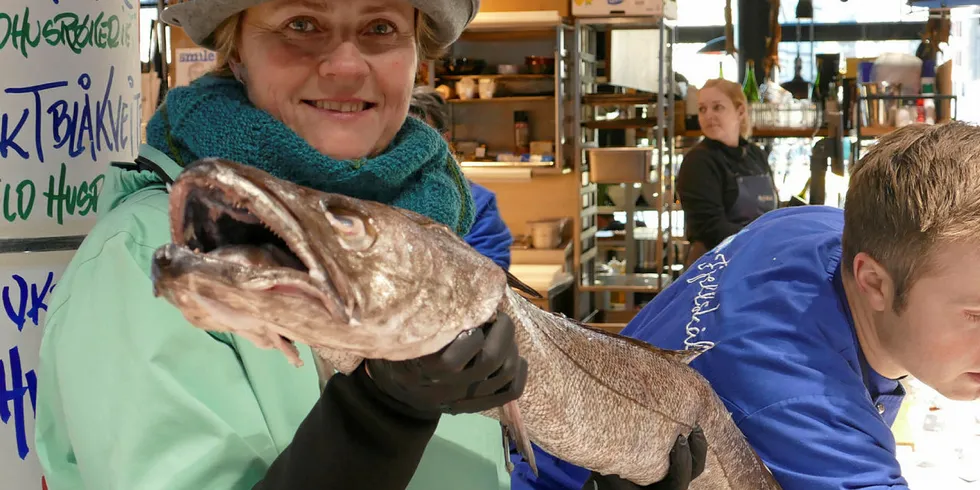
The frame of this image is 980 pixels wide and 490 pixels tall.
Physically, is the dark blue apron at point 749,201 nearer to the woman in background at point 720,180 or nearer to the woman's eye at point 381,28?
the woman in background at point 720,180

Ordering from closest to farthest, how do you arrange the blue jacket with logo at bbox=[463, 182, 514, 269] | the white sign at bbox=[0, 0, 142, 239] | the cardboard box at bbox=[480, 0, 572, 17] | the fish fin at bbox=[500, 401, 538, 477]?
the fish fin at bbox=[500, 401, 538, 477], the white sign at bbox=[0, 0, 142, 239], the blue jacket with logo at bbox=[463, 182, 514, 269], the cardboard box at bbox=[480, 0, 572, 17]

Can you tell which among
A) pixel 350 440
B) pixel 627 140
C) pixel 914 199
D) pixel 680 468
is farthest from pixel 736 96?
pixel 350 440

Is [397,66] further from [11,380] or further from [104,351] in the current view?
[11,380]

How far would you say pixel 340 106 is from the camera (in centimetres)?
153

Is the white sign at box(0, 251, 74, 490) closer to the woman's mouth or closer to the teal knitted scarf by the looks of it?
the teal knitted scarf

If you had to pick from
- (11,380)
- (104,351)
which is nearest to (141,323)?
(104,351)

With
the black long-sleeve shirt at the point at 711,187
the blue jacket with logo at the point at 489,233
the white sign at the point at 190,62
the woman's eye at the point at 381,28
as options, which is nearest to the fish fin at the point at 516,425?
the woman's eye at the point at 381,28

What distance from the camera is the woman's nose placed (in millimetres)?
1462

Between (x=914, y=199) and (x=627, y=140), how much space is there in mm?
6332

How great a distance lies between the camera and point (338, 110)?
1.53m

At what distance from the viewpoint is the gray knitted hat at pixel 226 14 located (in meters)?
1.46

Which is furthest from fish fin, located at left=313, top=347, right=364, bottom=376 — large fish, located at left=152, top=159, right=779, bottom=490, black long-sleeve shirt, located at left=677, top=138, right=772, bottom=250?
black long-sleeve shirt, located at left=677, top=138, right=772, bottom=250

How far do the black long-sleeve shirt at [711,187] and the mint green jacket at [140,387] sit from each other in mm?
5082

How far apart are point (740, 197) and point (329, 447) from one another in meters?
5.34
